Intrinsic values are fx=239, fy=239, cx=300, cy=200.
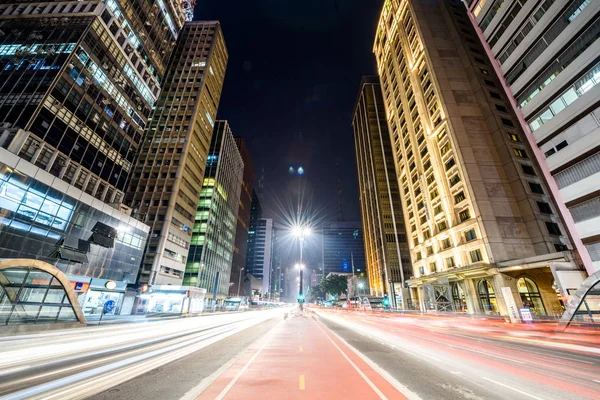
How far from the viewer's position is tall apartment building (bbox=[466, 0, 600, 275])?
22.9 metres

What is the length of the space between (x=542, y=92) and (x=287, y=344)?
37.9 metres

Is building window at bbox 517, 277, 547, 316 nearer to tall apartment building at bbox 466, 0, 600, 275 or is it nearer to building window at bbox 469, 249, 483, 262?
building window at bbox 469, 249, 483, 262

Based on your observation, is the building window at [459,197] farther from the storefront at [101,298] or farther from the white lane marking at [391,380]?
the storefront at [101,298]

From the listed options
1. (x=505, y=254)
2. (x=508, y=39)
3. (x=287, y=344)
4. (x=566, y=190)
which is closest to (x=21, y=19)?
(x=287, y=344)

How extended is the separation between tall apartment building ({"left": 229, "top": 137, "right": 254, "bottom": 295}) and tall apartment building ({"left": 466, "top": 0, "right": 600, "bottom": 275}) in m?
96.4


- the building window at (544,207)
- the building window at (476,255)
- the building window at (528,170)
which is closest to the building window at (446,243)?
the building window at (476,255)

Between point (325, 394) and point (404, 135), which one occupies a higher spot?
point (404, 135)

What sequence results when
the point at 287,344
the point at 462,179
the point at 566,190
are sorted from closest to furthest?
1. the point at 287,344
2. the point at 566,190
3. the point at 462,179

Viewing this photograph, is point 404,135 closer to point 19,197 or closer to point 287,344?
point 287,344

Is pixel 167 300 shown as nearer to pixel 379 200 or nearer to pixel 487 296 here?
pixel 487 296

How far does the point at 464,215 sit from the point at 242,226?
96253 mm

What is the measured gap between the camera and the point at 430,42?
5244cm

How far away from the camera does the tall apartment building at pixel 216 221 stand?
223 feet

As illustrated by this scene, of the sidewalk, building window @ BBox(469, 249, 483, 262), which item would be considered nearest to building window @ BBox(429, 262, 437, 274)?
building window @ BBox(469, 249, 483, 262)
